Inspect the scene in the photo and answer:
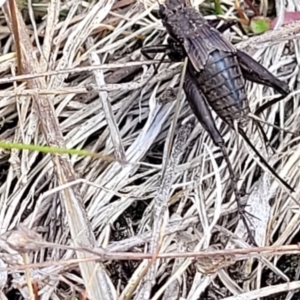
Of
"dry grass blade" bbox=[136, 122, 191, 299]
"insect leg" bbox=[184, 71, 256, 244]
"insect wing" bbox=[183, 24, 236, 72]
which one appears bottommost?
"dry grass blade" bbox=[136, 122, 191, 299]

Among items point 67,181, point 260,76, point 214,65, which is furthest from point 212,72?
point 67,181

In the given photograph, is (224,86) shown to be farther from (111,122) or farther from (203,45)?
(111,122)

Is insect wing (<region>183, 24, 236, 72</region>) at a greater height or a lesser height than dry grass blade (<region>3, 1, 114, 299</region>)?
greater

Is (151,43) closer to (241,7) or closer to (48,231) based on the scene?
(241,7)

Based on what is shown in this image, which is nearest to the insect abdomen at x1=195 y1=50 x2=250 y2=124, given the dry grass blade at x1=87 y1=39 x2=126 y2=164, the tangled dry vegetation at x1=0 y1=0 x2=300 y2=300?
the tangled dry vegetation at x1=0 y1=0 x2=300 y2=300

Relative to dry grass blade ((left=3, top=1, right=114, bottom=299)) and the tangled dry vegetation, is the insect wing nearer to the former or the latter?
the tangled dry vegetation

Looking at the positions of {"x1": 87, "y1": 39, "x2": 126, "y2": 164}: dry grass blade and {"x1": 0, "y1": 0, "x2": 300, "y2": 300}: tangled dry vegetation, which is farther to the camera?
{"x1": 87, "y1": 39, "x2": 126, "y2": 164}: dry grass blade

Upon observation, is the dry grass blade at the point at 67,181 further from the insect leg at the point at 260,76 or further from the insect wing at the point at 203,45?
the insect leg at the point at 260,76
